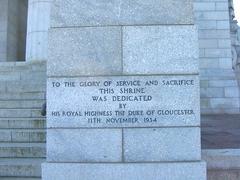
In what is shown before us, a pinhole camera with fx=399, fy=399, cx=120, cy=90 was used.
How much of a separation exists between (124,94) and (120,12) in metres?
1.14

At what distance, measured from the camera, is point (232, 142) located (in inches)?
277

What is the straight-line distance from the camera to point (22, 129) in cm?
764

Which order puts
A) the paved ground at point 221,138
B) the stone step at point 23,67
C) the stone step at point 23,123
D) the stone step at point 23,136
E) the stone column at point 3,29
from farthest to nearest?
the stone column at point 3,29, the stone step at point 23,67, the stone step at point 23,123, the stone step at point 23,136, the paved ground at point 221,138

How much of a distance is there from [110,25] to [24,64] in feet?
24.9

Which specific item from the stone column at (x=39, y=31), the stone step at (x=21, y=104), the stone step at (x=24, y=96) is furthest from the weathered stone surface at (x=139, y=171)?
the stone column at (x=39, y=31)

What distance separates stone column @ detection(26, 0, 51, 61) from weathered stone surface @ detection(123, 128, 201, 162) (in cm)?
829

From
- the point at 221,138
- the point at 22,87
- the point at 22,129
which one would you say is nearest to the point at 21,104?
the point at 22,87

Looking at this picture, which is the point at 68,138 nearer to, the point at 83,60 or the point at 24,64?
the point at 83,60

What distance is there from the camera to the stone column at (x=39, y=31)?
13.1m

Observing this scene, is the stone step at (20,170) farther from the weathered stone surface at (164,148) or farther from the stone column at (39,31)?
the stone column at (39,31)

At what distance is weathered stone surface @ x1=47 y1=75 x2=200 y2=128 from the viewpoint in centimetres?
539

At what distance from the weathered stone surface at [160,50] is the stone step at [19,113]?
3528 mm

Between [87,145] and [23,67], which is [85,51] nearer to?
[87,145]

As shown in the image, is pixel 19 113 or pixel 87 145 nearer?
pixel 87 145
